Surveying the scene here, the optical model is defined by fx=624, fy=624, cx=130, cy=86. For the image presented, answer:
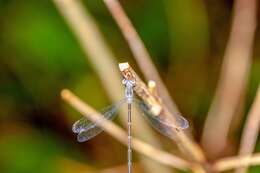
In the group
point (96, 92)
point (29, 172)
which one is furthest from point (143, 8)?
point (29, 172)

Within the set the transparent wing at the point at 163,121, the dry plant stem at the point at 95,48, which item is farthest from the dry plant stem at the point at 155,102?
the dry plant stem at the point at 95,48

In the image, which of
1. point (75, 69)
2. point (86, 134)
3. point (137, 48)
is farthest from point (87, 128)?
point (75, 69)

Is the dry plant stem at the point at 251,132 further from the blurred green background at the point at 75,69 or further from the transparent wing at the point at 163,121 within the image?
the transparent wing at the point at 163,121

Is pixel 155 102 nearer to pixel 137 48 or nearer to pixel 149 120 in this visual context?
pixel 149 120

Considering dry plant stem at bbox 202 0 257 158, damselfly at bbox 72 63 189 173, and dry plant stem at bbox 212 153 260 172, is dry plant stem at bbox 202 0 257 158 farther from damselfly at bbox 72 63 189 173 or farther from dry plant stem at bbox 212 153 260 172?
damselfly at bbox 72 63 189 173

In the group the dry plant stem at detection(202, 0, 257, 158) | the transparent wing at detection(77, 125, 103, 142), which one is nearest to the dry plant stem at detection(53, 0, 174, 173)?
the dry plant stem at detection(202, 0, 257, 158)
